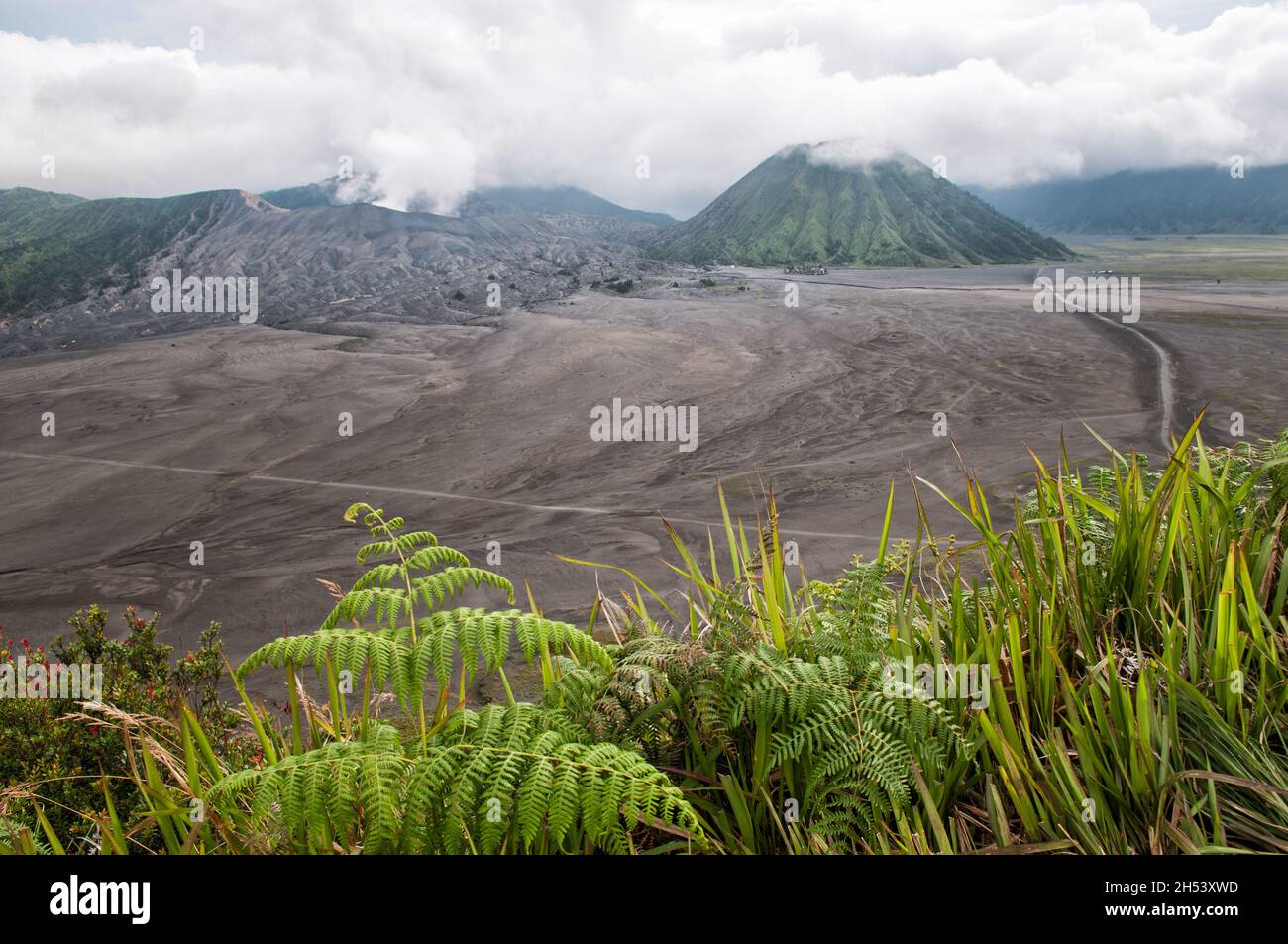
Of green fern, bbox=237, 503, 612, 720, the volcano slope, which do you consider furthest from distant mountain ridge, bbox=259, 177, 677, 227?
green fern, bbox=237, 503, 612, 720

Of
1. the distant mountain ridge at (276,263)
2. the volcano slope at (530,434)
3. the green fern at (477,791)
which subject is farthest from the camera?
the distant mountain ridge at (276,263)

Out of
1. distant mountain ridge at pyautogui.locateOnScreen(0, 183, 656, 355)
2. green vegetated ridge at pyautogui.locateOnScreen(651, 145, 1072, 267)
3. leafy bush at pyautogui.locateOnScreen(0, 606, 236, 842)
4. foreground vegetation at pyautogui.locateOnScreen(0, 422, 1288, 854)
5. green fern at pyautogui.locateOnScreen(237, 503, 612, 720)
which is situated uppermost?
green vegetated ridge at pyautogui.locateOnScreen(651, 145, 1072, 267)

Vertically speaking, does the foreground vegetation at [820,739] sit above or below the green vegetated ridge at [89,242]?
below

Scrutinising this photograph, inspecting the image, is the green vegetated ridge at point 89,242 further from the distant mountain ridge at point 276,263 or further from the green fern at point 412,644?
the green fern at point 412,644

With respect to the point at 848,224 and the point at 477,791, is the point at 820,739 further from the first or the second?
the point at 848,224

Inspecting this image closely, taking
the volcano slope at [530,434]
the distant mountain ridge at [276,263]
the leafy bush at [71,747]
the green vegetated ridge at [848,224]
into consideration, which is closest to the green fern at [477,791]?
the leafy bush at [71,747]

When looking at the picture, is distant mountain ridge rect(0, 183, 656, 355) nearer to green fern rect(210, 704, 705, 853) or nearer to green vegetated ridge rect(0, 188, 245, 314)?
green vegetated ridge rect(0, 188, 245, 314)
